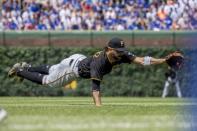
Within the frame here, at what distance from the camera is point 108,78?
3512 centimetres

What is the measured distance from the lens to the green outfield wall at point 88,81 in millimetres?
34906

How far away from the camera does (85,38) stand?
A: 1395 inches

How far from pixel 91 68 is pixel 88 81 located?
54.9 ft

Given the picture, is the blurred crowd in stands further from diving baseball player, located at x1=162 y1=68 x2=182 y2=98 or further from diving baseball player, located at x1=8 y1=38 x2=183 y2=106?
diving baseball player, located at x1=8 y1=38 x2=183 y2=106

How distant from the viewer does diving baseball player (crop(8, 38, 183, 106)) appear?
17.9 m

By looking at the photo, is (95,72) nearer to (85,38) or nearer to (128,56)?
(128,56)

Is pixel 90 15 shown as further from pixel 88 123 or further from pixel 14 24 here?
pixel 88 123

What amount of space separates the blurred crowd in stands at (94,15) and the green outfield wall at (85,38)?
1.31ft

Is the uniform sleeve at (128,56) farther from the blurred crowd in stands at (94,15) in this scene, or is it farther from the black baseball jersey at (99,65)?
the blurred crowd in stands at (94,15)

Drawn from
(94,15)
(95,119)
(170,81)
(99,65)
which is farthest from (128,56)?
(94,15)

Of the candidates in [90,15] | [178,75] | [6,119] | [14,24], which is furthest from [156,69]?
[6,119]

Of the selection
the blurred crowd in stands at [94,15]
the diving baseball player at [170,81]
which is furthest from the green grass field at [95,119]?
the blurred crowd in stands at [94,15]

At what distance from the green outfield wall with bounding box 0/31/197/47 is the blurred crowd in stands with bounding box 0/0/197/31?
0.40 meters

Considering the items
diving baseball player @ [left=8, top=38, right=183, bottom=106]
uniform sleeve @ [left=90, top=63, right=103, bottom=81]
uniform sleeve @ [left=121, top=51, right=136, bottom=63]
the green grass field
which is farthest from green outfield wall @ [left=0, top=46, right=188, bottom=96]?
the green grass field
